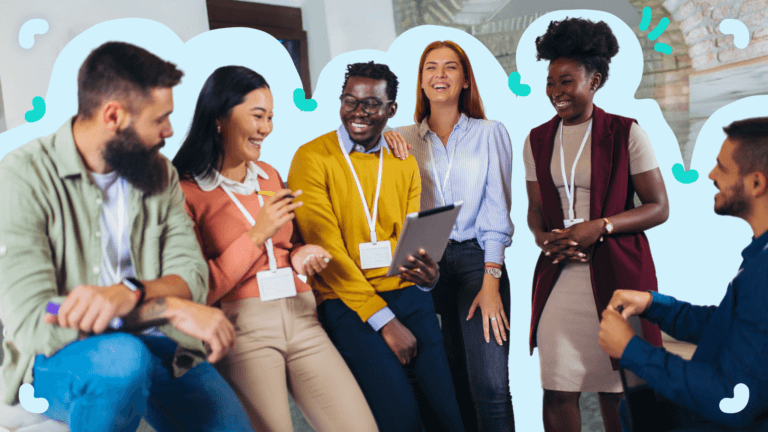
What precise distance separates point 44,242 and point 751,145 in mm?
2476

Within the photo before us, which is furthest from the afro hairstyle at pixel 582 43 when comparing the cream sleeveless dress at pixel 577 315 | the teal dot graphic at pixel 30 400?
the teal dot graphic at pixel 30 400

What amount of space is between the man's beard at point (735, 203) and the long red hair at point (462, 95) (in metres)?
1.07

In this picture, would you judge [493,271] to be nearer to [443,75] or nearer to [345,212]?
[345,212]

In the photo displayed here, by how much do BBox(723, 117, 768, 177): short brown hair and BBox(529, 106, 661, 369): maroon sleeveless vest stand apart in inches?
20.9

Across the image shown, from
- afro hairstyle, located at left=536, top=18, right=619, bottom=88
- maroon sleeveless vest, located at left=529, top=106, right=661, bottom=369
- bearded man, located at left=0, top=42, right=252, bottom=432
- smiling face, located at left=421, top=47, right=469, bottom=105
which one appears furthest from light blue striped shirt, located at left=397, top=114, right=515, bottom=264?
bearded man, located at left=0, top=42, right=252, bottom=432

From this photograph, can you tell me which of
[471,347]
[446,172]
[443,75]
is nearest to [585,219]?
[446,172]

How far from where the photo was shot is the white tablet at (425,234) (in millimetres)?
2385

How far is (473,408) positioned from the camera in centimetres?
287

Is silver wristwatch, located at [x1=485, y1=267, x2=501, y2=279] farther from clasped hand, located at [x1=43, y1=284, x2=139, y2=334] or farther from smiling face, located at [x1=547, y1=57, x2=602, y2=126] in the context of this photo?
clasped hand, located at [x1=43, y1=284, x2=139, y2=334]

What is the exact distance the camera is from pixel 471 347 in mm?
2779

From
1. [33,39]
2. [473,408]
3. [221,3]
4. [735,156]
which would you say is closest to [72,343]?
[33,39]

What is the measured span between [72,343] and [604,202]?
222 cm

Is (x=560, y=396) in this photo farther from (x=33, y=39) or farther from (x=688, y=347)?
(x=33, y=39)

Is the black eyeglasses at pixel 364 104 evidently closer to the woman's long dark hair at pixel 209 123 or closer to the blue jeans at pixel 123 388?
the woman's long dark hair at pixel 209 123
